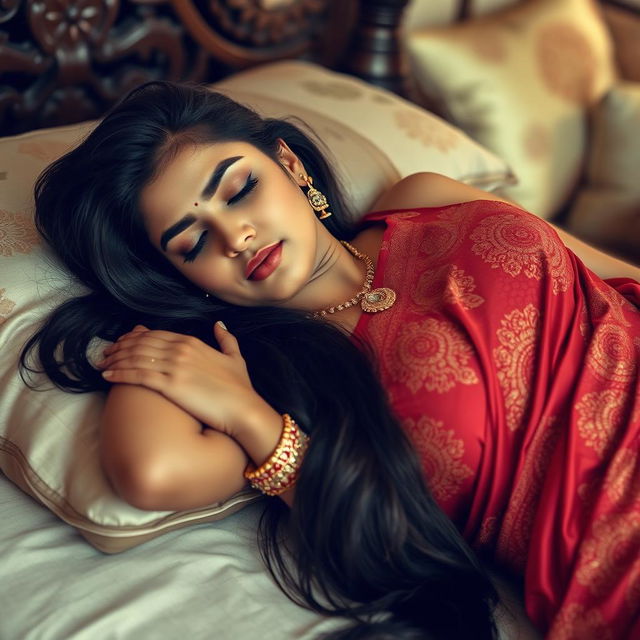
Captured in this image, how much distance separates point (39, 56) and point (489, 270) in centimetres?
105

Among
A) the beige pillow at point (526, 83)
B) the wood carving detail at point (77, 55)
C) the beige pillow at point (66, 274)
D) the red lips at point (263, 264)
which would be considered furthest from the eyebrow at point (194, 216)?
the beige pillow at point (526, 83)

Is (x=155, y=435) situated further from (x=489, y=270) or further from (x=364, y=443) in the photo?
(x=489, y=270)

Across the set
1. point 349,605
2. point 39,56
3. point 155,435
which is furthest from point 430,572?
point 39,56

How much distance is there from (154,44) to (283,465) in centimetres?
116

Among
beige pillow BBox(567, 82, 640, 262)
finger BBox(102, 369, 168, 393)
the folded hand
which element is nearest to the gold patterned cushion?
beige pillow BBox(567, 82, 640, 262)

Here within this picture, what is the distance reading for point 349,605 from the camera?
3.53 ft

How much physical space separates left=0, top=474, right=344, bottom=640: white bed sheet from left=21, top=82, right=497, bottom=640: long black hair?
0.05m

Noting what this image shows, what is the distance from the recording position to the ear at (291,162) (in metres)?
1.41

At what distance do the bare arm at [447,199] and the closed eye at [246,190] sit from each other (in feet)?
1.19

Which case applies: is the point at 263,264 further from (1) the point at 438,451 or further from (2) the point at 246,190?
(1) the point at 438,451

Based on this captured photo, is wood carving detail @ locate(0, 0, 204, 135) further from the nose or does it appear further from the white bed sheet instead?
the white bed sheet

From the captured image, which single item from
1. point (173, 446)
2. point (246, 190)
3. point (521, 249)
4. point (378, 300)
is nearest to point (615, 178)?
point (521, 249)

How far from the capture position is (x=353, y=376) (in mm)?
1122

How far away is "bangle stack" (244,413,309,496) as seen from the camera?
1080mm
